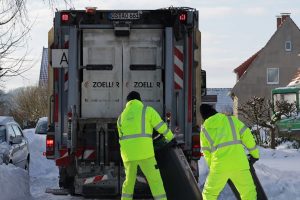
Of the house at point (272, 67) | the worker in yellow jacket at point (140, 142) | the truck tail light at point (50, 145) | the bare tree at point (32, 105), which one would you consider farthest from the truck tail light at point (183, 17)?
the house at point (272, 67)

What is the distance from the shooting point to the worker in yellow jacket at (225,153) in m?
8.16

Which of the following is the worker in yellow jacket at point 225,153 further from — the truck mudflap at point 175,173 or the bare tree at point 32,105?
the bare tree at point 32,105

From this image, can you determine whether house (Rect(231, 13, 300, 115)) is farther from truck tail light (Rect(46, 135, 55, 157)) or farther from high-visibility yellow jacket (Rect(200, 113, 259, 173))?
high-visibility yellow jacket (Rect(200, 113, 259, 173))

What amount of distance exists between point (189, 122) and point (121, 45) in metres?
1.60

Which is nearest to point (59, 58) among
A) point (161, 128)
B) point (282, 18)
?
point (161, 128)

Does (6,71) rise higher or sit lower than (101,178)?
higher

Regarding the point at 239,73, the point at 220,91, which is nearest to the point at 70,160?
the point at 239,73

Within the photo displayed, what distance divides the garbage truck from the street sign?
0.05 ft

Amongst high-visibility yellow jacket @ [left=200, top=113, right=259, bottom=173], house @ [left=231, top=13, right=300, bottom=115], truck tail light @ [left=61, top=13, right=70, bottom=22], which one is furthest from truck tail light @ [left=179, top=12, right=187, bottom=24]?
house @ [left=231, top=13, right=300, bottom=115]

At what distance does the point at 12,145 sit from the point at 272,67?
4158cm

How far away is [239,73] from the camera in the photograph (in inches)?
2354

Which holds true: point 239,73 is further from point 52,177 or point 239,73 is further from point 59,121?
point 59,121

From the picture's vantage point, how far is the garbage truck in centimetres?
1018

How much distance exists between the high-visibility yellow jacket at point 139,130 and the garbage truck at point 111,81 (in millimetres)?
876
